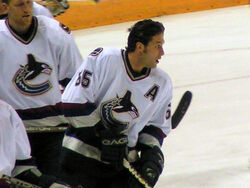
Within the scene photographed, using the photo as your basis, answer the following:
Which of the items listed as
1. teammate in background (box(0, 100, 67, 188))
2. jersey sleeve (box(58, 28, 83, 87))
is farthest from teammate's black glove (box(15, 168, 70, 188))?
jersey sleeve (box(58, 28, 83, 87))

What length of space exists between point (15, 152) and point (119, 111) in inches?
21.6

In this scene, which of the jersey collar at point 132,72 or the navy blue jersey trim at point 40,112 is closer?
the jersey collar at point 132,72

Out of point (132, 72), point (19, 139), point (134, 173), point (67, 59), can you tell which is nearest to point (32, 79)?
point (67, 59)

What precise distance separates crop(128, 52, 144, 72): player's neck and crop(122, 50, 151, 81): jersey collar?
0.01 m

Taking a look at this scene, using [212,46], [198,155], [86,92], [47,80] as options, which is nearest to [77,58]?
[47,80]

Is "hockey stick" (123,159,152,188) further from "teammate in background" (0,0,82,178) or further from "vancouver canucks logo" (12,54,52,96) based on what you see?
"vancouver canucks logo" (12,54,52,96)

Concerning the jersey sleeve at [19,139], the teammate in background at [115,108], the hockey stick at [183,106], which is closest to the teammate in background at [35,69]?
the teammate in background at [115,108]

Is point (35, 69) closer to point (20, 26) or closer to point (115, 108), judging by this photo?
point (20, 26)

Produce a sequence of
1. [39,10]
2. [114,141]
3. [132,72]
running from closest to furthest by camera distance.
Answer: [114,141] < [132,72] < [39,10]

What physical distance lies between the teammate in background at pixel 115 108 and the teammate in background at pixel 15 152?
37cm

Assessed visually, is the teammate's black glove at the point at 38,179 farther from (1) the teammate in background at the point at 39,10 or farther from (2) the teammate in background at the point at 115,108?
(1) the teammate in background at the point at 39,10

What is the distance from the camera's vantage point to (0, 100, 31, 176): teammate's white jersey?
241cm

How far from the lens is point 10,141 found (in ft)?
8.00

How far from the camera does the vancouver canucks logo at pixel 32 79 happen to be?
3109 mm
